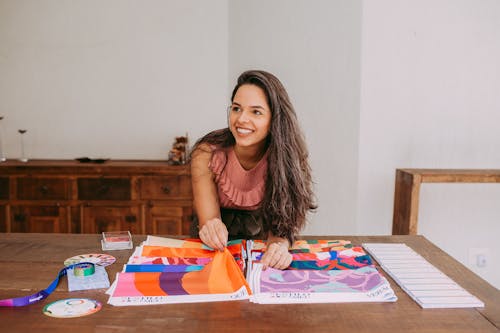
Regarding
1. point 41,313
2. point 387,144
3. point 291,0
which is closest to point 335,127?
point 387,144

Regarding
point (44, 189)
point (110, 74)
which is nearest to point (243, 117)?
point (44, 189)

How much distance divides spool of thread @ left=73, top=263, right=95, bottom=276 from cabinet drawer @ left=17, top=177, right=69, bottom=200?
7.92ft

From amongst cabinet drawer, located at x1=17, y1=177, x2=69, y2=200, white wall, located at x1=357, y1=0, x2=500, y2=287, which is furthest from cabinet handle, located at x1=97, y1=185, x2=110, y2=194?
white wall, located at x1=357, y1=0, x2=500, y2=287

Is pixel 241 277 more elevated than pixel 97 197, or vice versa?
pixel 241 277

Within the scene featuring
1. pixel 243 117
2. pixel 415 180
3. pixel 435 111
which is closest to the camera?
pixel 243 117

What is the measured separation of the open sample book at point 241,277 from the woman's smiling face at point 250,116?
46 centimetres

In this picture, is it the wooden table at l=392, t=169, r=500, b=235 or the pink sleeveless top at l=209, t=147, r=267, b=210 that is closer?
the pink sleeveless top at l=209, t=147, r=267, b=210

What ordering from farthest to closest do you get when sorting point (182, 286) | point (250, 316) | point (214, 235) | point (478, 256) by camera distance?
point (478, 256)
point (214, 235)
point (182, 286)
point (250, 316)

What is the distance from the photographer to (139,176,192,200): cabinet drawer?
355 cm

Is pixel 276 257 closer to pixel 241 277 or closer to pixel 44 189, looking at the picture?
pixel 241 277

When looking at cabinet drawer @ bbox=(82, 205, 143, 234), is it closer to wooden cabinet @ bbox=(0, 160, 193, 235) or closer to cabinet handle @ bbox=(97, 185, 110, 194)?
wooden cabinet @ bbox=(0, 160, 193, 235)

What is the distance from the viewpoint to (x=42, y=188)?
358 centimetres

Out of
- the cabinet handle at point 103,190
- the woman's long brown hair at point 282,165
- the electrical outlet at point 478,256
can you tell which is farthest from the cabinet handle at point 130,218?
the electrical outlet at point 478,256

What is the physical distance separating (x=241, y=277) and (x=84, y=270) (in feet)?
1.46
